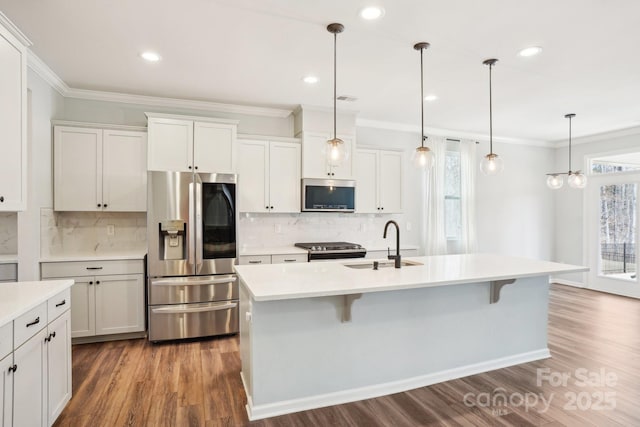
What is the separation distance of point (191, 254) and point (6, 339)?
204cm

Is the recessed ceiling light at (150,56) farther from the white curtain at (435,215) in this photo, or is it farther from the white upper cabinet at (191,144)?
the white curtain at (435,215)

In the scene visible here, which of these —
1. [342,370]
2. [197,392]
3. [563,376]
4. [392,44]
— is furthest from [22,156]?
[563,376]

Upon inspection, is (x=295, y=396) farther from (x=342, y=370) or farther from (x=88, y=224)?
(x=88, y=224)

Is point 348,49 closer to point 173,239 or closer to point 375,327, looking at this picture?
point 375,327

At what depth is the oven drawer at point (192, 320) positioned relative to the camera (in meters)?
3.51

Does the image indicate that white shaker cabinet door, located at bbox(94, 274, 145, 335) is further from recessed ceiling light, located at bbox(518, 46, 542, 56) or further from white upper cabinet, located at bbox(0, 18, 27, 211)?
recessed ceiling light, located at bbox(518, 46, 542, 56)

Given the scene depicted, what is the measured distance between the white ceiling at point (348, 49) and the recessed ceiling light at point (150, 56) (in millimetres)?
71

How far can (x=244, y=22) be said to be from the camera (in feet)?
8.21

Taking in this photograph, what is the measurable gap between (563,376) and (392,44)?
9.88 feet

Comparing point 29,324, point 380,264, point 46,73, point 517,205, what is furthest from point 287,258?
point 517,205

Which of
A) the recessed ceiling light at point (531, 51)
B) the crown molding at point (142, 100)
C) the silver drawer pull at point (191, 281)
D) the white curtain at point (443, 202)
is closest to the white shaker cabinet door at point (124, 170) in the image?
the crown molding at point (142, 100)

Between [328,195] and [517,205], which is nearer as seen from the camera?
[328,195]

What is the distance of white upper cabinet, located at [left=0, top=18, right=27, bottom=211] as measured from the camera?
1950mm

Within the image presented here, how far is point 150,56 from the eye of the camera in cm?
303
